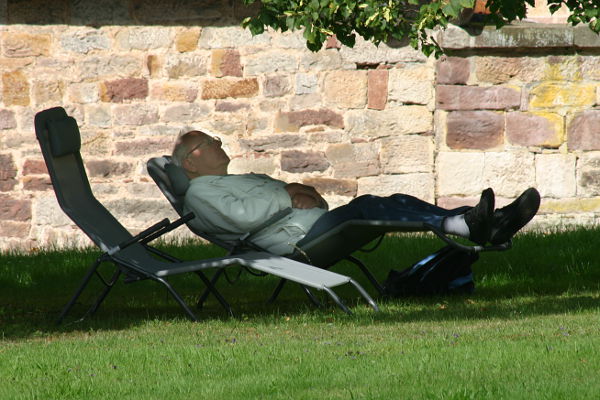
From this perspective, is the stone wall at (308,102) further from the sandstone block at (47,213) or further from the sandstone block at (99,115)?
the sandstone block at (47,213)

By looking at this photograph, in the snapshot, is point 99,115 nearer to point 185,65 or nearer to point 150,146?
point 150,146

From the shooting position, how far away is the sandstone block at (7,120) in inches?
409

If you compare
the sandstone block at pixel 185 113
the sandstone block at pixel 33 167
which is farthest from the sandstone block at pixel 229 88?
the sandstone block at pixel 33 167

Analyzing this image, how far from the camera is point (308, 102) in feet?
Result: 33.0

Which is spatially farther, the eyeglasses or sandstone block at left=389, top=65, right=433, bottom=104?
sandstone block at left=389, top=65, right=433, bottom=104

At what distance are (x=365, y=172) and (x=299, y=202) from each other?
3.33m

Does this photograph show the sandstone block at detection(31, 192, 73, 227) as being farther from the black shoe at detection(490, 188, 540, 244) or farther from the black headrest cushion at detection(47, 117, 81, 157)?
the black shoe at detection(490, 188, 540, 244)

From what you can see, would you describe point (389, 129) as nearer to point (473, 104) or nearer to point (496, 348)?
point (473, 104)

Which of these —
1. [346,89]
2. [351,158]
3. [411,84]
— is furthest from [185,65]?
[411,84]

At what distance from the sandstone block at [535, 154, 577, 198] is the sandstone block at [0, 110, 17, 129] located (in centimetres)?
469

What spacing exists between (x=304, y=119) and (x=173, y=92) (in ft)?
3.94

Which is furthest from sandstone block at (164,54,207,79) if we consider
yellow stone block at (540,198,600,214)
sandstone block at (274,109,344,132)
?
yellow stone block at (540,198,600,214)

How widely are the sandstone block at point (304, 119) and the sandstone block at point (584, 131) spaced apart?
2.02 m

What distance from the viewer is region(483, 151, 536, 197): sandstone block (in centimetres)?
1008
